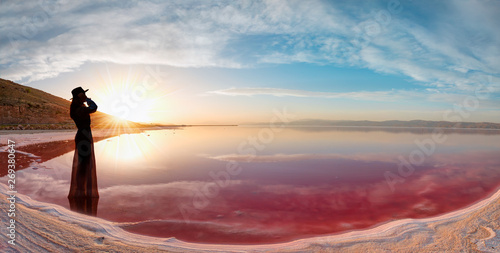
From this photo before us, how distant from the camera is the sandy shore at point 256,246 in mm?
5289

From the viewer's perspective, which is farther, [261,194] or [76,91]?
[261,194]

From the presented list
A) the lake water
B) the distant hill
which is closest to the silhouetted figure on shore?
the lake water

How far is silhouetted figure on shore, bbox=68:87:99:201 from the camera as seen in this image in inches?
329

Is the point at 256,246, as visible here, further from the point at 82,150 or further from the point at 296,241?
the point at 82,150

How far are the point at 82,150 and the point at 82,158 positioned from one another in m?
0.28

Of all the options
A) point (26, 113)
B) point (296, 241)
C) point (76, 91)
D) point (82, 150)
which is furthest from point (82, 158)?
point (26, 113)

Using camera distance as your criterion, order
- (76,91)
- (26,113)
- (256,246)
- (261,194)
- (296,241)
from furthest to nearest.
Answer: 1. (26,113)
2. (261,194)
3. (76,91)
4. (296,241)
5. (256,246)

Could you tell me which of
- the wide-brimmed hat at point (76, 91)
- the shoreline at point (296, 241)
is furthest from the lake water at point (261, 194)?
the wide-brimmed hat at point (76, 91)

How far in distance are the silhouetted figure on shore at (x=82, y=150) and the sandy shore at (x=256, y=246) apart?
1559mm

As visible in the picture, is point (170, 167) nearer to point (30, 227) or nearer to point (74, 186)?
point (74, 186)

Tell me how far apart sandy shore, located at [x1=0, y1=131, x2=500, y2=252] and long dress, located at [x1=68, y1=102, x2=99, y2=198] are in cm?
155

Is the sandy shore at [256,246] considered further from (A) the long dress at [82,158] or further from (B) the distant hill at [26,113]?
(B) the distant hill at [26,113]

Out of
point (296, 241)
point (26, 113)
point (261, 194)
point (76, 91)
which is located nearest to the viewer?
point (296, 241)

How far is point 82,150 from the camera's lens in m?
8.41
